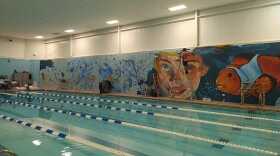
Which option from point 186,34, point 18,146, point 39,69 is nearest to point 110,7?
point 186,34

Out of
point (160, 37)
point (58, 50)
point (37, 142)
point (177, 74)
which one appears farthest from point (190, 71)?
point (58, 50)

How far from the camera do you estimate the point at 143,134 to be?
5828 mm

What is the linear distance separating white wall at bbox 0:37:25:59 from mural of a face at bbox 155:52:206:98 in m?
11.6

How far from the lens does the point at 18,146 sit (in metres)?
4.88

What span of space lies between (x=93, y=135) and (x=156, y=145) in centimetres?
144

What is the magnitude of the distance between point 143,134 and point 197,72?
6383 millimetres

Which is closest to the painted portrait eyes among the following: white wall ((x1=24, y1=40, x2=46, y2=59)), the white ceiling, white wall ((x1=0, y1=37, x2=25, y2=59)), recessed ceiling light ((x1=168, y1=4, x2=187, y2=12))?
the white ceiling

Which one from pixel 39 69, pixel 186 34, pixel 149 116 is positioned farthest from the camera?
pixel 39 69

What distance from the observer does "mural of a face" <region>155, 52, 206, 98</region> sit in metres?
11.8

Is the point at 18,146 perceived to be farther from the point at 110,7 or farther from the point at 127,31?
the point at 127,31

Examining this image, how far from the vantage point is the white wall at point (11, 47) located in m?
19.6

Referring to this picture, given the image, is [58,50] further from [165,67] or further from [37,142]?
[37,142]

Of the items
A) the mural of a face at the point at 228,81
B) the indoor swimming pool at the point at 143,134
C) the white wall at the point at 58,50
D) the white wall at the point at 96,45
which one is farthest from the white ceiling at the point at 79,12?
the indoor swimming pool at the point at 143,134

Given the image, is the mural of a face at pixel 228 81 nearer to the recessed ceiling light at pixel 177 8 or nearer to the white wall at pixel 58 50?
the recessed ceiling light at pixel 177 8
